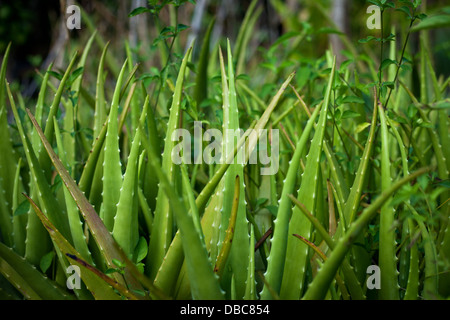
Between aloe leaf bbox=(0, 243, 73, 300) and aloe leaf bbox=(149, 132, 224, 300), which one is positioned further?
aloe leaf bbox=(0, 243, 73, 300)

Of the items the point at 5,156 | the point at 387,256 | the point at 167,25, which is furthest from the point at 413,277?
the point at 167,25

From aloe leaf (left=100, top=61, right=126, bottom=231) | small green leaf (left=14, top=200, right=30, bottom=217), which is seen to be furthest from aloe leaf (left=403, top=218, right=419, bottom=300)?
small green leaf (left=14, top=200, right=30, bottom=217)

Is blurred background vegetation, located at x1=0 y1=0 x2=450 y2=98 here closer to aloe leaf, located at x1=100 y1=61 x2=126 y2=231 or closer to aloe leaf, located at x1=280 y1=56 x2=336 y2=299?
aloe leaf, located at x1=100 y1=61 x2=126 y2=231

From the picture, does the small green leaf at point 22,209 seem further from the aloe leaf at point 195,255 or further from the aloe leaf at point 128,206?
the aloe leaf at point 195,255

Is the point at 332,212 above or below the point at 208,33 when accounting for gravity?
below

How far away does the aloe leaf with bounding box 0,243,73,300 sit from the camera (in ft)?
2.06

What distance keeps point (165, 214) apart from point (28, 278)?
232mm

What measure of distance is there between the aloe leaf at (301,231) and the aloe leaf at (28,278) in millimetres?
357

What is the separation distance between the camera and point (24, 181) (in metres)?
0.91

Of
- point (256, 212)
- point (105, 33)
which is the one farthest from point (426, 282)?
point (105, 33)

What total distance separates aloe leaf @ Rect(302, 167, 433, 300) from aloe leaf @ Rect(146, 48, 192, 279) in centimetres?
25

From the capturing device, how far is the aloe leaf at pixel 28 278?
0.63 metres
